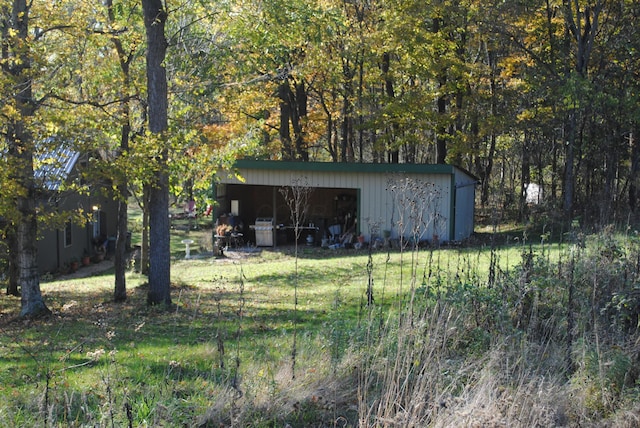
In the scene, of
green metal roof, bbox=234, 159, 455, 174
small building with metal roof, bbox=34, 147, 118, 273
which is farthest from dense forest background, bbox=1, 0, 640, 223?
small building with metal roof, bbox=34, 147, 118, 273

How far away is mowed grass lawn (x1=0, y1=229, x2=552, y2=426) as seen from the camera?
14.4ft

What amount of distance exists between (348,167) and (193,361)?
16293mm

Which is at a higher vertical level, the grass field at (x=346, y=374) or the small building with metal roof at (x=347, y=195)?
the small building with metal roof at (x=347, y=195)

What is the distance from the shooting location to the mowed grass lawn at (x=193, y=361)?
439cm

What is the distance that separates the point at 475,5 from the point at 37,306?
2155cm

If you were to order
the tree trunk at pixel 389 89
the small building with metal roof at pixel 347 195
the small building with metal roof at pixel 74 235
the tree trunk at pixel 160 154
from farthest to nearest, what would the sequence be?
1. the tree trunk at pixel 389 89
2. the small building with metal roof at pixel 347 195
3. the small building with metal roof at pixel 74 235
4. the tree trunk at pixel 160 154

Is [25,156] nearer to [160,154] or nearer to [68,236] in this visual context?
[160,154]

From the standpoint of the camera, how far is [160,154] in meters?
10.8

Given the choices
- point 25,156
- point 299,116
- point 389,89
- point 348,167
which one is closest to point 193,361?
point 25,156

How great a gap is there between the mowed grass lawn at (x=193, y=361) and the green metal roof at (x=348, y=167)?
31.3 feet

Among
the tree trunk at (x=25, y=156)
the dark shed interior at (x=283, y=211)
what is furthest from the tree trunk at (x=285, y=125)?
the tree trunk at (x=25, y=156)

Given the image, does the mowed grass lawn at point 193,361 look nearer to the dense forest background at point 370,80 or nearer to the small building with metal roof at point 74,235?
the dense forest background at point 370,80

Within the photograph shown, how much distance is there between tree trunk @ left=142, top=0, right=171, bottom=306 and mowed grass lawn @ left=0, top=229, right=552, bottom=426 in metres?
0.62

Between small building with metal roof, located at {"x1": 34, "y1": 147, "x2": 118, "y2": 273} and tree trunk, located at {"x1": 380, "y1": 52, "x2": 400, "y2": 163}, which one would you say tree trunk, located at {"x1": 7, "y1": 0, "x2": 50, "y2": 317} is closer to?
small building with metal roof, located at {"x1": 34, "y1": 147, "x2": 118, "y2": 273}
